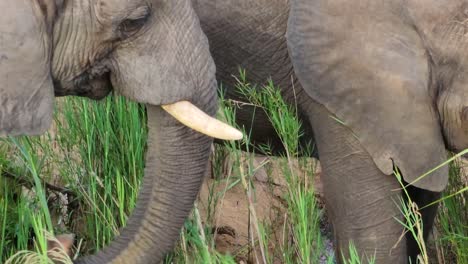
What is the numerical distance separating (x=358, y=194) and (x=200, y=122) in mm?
843

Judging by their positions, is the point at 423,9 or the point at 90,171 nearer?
the point at 423,9

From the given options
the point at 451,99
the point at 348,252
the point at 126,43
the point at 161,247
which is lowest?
the point at 348,252

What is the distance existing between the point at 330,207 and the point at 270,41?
0.60 metres

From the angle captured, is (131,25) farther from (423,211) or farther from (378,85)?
(423,211)

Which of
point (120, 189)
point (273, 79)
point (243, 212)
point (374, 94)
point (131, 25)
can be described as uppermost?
point (131, 25)

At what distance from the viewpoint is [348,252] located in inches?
189

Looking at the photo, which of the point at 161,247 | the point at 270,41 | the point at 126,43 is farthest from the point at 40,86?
the point at 270,41

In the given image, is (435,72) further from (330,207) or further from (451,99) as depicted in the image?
(330,207)

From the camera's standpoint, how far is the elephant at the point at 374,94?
4.48 metres

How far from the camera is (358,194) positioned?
15.4ft

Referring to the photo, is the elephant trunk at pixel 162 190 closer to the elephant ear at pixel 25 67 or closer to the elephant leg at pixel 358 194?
the elephant ear at pixel 25 67

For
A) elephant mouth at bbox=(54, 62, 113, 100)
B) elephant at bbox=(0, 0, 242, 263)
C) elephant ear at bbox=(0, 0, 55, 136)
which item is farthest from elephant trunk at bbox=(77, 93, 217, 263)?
elephant ear at bbox=(0, 0, 55, 136)

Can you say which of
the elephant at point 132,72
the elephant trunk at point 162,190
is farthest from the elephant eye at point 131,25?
the elephant trunk at point 162,190

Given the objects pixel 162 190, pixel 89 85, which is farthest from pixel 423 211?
pixel 89 85
